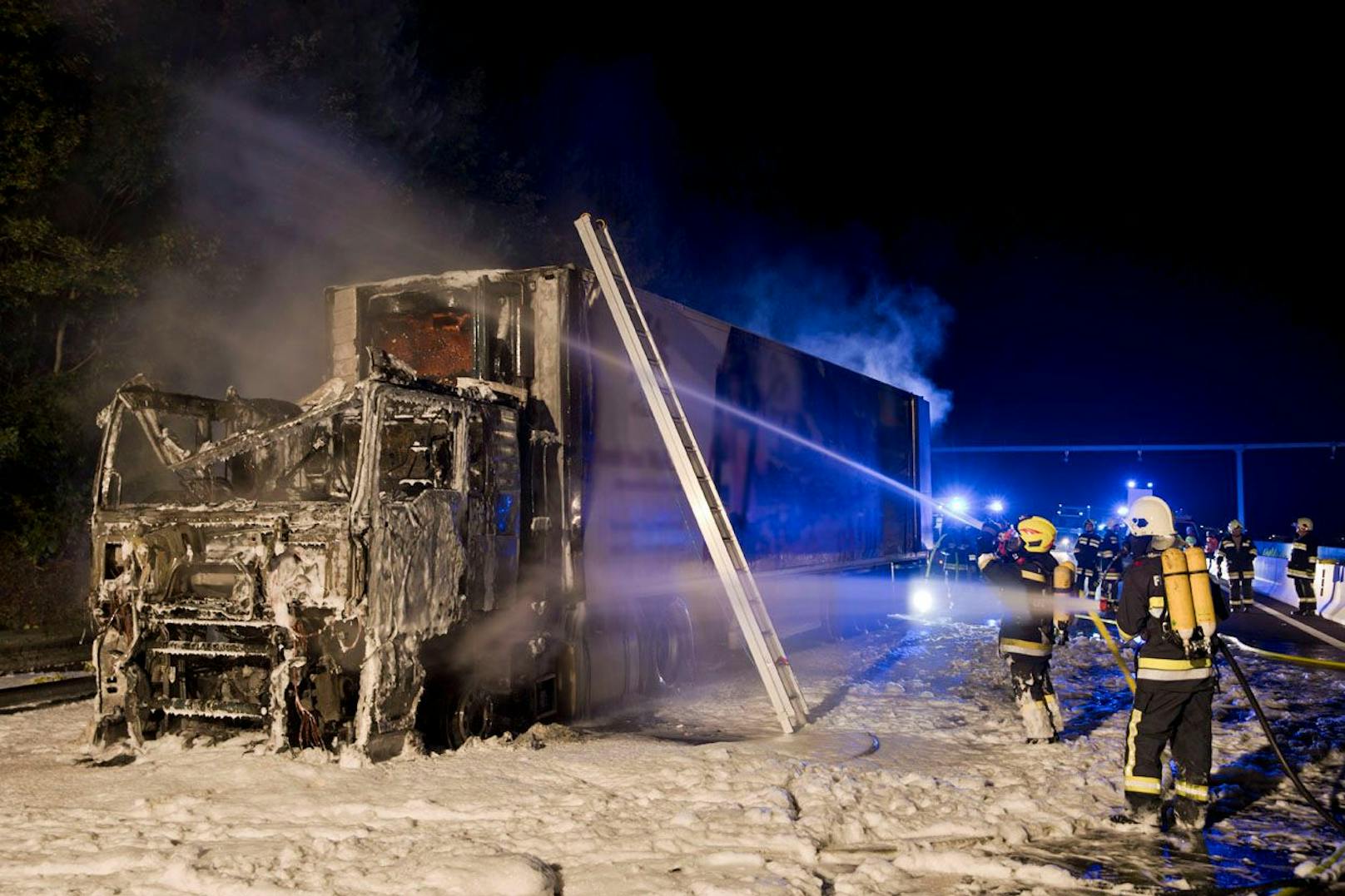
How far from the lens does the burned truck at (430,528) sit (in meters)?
6.15

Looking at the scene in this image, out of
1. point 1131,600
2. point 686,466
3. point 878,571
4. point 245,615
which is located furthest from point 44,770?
point 878,571

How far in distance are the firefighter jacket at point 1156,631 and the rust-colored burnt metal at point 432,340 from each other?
4986 mm

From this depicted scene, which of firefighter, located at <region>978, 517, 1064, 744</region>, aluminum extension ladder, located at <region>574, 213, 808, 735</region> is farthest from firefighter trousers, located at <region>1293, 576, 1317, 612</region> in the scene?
aluminum extension ladder, located at <region>574, 213, 808, 735</region>

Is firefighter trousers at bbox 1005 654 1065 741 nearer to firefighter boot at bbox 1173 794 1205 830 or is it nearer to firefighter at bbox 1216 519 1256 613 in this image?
firefighter boot at bbox 1173 794 1205 830

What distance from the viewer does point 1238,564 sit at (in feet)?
Answer: 57.3

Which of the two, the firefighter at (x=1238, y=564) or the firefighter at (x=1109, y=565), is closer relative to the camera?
the firefighter at (x=1109, y=565)

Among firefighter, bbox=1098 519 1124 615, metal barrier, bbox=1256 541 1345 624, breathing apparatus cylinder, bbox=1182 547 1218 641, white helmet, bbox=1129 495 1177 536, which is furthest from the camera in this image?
firefighter, bbox=1098 519 1124 615

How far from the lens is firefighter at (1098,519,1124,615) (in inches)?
678

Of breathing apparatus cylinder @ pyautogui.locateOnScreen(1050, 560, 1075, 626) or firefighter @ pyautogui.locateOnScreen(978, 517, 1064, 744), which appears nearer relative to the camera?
firefighter @ pyautogui.locateOnScreen(978, 517, 1064, 744)

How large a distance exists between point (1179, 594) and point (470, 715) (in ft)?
14.2

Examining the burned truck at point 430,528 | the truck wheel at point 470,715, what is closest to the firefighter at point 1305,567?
the burned truck at point 430,528

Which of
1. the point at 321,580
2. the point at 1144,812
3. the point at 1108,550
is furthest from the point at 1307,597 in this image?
the point at 321,580

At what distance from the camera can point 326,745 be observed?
6.23m

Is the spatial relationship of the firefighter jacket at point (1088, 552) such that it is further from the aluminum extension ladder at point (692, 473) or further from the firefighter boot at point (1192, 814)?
the firefighter boot at point (1192, 814)
